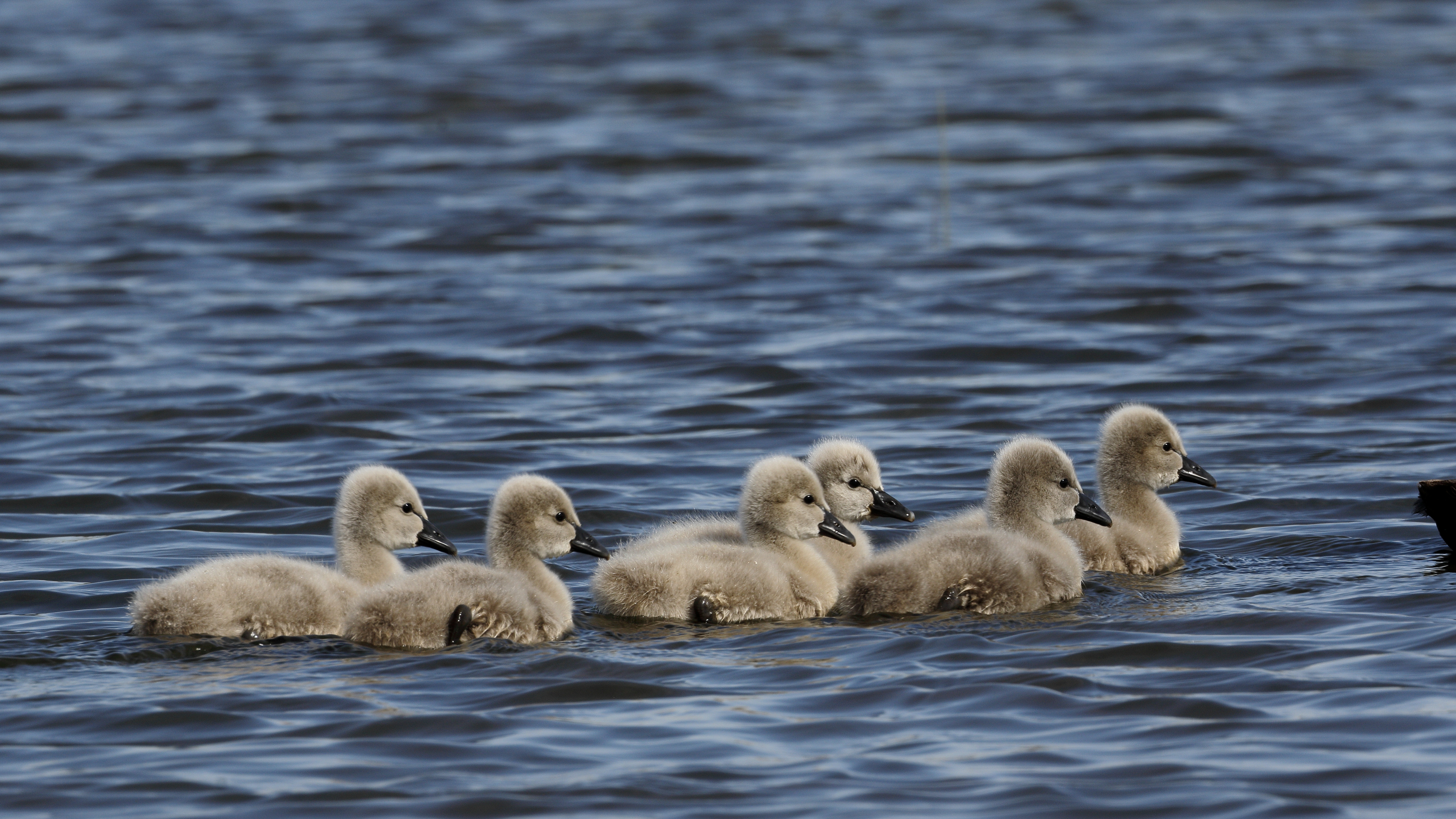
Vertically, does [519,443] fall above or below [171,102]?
below

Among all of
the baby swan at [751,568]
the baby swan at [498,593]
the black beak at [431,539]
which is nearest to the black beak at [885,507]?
the baby swan at [751,568]

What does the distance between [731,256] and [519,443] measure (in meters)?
6.24

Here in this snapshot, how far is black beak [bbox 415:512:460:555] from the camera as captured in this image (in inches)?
331

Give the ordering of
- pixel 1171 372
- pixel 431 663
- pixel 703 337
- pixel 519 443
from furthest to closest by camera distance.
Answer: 1. pixel 703 337
2. pixel 1171 372
3. pixel 519 443
4. pixel 431 663

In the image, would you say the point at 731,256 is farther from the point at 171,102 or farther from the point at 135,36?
the point at 135,36

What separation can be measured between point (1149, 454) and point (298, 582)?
3.85m

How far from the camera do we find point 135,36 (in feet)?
106

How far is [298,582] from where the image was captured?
7754mm

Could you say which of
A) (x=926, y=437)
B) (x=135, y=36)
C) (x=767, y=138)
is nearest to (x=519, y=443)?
(x=926, y=437)

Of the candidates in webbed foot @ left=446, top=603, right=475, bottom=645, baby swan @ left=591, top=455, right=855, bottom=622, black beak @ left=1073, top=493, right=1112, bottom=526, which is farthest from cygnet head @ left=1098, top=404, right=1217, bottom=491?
webbed foot @ left=446, top=603, right=475, bottom=645

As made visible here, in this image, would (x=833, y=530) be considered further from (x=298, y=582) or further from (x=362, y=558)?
(x=298, y=582)

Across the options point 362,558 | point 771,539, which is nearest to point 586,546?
point 771,539

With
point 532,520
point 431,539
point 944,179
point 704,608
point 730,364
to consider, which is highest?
point 944,179

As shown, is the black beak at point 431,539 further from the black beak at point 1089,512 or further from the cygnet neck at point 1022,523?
the black beak at point 1089,512
